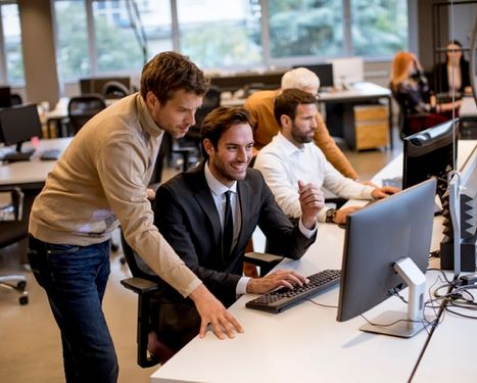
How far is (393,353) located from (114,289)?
3.20 metres

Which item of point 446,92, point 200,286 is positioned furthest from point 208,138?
point 446,92

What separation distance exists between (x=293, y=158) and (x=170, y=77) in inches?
67.8

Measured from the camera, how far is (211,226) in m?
2.79

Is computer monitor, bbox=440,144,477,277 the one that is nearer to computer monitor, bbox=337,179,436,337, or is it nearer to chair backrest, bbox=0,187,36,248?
computer monitor, bbox=337,179,436,337

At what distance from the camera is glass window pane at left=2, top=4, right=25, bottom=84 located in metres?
13.7

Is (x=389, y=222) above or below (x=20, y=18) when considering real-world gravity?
below

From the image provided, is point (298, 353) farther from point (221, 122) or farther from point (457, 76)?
point (457, 76)

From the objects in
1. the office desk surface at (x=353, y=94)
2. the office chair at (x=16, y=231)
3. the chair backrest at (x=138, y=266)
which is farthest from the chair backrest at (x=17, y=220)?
the office desk surface at (x=353, y=94)

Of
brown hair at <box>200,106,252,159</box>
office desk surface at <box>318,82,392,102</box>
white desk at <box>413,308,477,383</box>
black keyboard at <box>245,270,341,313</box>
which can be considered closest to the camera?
white desk at <box>413,308,477,383</box>

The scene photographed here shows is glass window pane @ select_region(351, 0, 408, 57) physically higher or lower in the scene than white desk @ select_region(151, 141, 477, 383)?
higher

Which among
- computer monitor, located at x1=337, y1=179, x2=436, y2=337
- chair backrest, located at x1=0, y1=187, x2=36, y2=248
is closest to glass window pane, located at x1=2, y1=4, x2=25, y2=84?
chair backrest, located at x1=0, y1=187, x2=36, y2=248

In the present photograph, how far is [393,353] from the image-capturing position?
1.96 metres

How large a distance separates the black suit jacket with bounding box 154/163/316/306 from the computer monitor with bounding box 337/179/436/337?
64 centimetres

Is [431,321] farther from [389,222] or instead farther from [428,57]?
[428,57]
